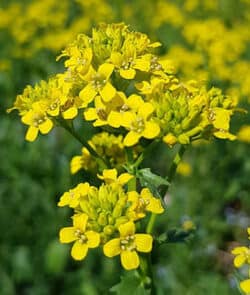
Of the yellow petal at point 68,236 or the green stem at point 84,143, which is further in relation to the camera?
the green stem at point 84,143

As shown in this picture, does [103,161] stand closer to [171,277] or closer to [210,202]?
[171,277]

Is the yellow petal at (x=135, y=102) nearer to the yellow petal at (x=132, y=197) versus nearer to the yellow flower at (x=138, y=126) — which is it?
the yellow flower at (x=138, y=126)

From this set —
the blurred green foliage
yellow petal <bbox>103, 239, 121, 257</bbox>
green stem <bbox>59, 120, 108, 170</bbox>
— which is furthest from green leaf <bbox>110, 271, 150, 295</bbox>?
the blurred green foliage

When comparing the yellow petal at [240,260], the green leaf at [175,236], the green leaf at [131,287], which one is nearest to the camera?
the yellow petal at [240,260]

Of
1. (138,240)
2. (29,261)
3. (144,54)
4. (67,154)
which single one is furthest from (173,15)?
(138,240)

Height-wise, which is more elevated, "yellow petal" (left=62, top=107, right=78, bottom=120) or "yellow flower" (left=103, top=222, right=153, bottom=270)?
"yellow petal" (left=62, top=107, right=78, bottom=120)

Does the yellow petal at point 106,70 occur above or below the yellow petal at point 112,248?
above

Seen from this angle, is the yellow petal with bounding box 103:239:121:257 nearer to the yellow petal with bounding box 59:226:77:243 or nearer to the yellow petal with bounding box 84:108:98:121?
the yellow petal with bounding box 59:226:77:243

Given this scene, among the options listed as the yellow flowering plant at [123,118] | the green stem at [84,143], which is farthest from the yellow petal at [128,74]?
the green stem at [84,143]
